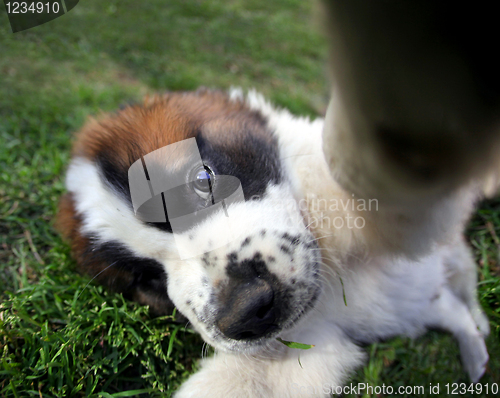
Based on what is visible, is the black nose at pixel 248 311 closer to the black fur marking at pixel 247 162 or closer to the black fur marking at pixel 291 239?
the black fur marking at pixel 291 239

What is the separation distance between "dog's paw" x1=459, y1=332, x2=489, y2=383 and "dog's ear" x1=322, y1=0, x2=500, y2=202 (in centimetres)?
135

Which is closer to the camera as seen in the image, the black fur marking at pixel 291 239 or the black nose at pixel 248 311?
the black nose at pixel 248 311

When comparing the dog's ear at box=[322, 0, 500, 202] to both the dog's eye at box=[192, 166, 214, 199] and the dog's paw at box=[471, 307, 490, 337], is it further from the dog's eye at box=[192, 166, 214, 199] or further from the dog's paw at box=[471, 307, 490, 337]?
the dog's paw at box=[471, 307, 490, 337]

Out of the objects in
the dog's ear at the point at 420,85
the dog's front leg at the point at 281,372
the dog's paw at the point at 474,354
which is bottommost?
the dog's paw at the point at 474,354

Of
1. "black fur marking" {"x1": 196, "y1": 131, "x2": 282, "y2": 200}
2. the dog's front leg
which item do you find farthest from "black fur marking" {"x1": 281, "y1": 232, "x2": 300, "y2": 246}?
the dog's front leg

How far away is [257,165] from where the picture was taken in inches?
65.6

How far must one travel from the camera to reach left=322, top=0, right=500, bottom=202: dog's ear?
2.78 feet

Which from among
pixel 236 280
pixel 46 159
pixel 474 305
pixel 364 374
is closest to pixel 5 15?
pixel 46 159

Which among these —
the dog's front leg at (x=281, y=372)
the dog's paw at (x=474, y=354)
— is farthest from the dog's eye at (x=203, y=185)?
the dog's paw at (x=474, y=354)

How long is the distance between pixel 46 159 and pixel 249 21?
2.57 m

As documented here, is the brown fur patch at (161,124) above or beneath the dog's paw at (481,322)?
above

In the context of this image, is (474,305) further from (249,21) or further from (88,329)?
(249,21)

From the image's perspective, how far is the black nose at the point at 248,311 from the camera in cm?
135

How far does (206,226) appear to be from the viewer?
154 cm
